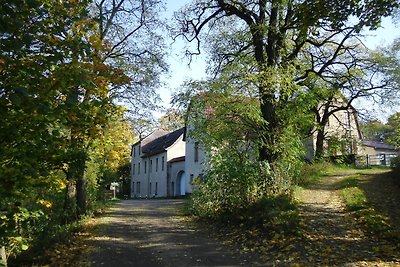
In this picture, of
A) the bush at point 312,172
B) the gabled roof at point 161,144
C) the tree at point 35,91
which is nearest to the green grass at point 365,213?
the bush at point 312,172

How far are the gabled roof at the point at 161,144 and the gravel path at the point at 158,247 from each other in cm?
3191

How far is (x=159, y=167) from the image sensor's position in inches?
1946

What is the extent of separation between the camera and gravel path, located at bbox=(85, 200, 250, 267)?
30.5 feet

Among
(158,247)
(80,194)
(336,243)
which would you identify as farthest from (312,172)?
(158,247)

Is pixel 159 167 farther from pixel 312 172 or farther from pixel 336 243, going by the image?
pixel 336 243

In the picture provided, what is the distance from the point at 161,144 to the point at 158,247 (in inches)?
1667

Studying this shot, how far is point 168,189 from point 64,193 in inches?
1025

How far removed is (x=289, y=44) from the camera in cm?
1934

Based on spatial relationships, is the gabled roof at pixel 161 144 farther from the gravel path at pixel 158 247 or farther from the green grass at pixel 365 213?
the gravel path at pixel 158 247

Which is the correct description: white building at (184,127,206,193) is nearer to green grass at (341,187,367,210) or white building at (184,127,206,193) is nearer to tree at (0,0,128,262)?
green grass at (341,187,367,210)

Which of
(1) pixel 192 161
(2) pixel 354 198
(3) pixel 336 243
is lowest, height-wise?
(3) pixel 336 243

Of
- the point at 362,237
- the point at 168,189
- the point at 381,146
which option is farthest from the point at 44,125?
the point at 381,146

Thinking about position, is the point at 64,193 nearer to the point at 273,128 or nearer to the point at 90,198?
the point at 90,198

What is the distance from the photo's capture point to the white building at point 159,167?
44.0m
